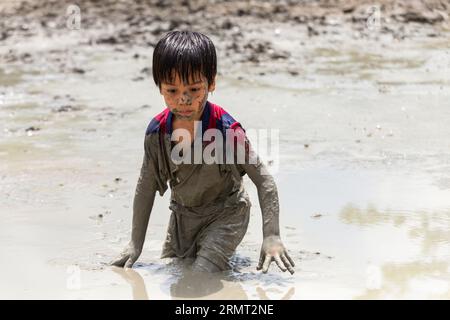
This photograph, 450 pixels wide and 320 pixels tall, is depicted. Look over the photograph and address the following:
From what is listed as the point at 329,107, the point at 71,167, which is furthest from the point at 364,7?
the point at 71,167

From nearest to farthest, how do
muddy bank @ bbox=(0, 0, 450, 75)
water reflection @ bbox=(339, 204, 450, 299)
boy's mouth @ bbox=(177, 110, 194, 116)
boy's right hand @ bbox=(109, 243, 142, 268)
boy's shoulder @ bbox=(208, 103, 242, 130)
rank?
water reflection @ bbox=(339, 204, 450, 299)
boy's mouth @ bbox=(177, 110, 194, 116)
boy's shoulder @ bbox=(208, 103, 242, 130)
boy's right hand @ bbox=(109, 243, 142, 268)
muddy bank @ bbox=(0, 0, 450, 75)

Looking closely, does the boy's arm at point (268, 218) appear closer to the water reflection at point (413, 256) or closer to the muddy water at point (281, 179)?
the muddy water at point (281, 179)

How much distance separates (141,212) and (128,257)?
19 cm

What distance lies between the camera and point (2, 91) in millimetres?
7633

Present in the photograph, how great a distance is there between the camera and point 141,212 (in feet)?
12.3

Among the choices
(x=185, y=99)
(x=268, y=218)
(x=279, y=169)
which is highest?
(x=185, y=99)

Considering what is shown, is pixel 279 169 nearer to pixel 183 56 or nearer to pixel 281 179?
pixel 281 179

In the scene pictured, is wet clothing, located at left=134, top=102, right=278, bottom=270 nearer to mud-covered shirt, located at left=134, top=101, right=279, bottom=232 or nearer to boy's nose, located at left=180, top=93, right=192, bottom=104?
mud-covered shirt, located at left=134, top=101, right=279, bottom=232

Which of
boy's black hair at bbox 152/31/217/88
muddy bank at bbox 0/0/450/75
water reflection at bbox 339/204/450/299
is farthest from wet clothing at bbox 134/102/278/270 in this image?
muddy bank at bbox 0/0/450/75

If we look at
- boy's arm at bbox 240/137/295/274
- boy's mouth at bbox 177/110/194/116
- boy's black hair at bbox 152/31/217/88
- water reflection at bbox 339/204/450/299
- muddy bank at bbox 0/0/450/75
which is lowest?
muddy bank at bbox 0/0/450/75

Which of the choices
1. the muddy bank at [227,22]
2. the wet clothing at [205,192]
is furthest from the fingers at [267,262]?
the muddy bank at [227,22]

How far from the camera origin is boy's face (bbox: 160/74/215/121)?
3.41 m

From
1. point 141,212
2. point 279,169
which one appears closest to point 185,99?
point 141,212

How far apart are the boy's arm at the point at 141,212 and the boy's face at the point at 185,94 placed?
0.31 m
